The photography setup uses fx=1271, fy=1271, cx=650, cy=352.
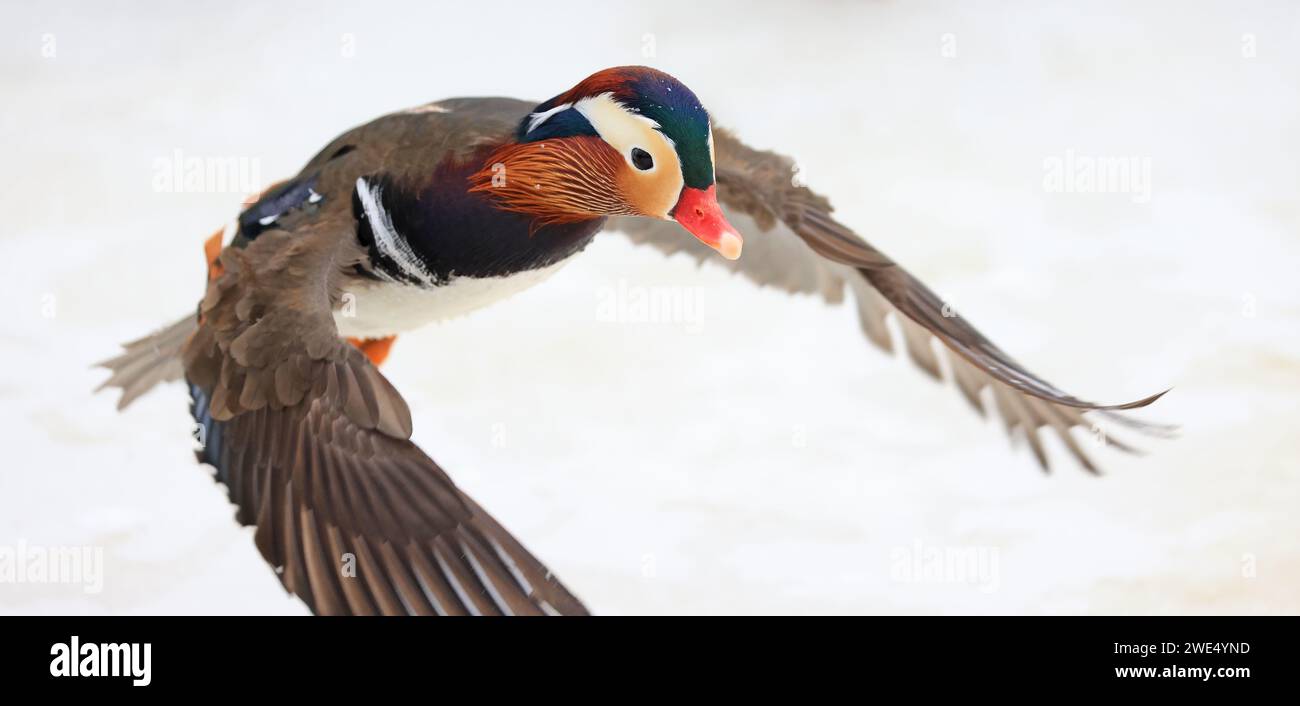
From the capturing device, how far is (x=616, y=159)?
793 millimetres

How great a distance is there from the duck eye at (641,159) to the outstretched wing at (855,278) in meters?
0.24

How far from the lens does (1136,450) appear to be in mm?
986

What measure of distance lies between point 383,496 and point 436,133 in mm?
289

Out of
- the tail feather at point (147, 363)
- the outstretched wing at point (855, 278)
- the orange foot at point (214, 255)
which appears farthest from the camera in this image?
the tail feather at point (147, 363)

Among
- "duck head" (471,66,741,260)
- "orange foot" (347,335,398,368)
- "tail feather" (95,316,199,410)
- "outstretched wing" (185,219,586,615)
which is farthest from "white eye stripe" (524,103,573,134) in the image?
"tail feather" (95,316,199,410)

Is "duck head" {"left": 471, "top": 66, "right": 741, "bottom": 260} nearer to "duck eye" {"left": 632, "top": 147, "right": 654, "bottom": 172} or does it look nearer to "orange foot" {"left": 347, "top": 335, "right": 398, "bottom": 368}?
Result: "duck eye" {"left": 632, "top": 147, "right": 654, "bottom": 172}

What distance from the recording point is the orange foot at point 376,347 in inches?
41.8

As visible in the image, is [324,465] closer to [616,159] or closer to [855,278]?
[616,159]

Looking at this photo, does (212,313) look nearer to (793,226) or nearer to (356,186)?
(356,186)

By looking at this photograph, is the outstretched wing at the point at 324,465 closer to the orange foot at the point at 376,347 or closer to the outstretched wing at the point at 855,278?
the orange foot at the point at 376,347

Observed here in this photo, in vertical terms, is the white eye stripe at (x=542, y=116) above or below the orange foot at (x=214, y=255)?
above

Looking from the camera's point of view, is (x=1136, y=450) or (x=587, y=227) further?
(x=1136, y=450)

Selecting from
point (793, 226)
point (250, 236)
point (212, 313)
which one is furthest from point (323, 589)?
point (793, 226)

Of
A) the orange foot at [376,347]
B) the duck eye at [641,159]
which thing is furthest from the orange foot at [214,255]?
the duck eye at [641,159]
